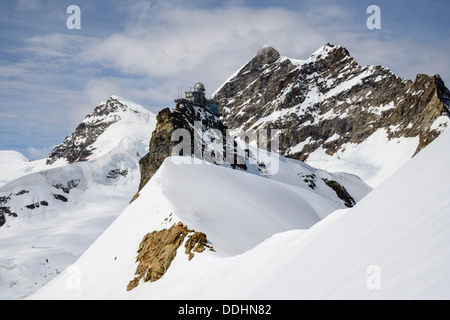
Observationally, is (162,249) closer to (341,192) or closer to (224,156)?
(224,156)

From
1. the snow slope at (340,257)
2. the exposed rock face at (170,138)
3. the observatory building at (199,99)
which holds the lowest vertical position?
the snow slope at (340,257)

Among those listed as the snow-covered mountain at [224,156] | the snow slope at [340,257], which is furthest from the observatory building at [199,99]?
the snow slope at [340,257]

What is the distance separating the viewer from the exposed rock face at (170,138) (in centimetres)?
7369

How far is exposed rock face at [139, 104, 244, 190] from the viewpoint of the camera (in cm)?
7369

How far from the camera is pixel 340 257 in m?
7.71

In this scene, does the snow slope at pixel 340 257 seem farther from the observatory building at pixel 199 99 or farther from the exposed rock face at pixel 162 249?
the observatory building at pixel 199 99

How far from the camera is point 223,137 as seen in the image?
90688 millimetres

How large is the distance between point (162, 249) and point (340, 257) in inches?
518

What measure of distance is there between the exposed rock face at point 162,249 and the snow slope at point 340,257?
52cm

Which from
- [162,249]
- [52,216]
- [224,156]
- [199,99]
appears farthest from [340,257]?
[52,216]

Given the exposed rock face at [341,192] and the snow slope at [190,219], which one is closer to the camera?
the snow slope at [190,219]

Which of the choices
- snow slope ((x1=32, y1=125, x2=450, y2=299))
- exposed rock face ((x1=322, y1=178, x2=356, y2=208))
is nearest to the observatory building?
exposed rock face ((x1=322, y1=178, x2=356, y2=208))

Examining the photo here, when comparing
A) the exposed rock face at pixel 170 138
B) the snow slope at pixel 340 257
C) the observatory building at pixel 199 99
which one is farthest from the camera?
the observatory building at pixel 199 99
